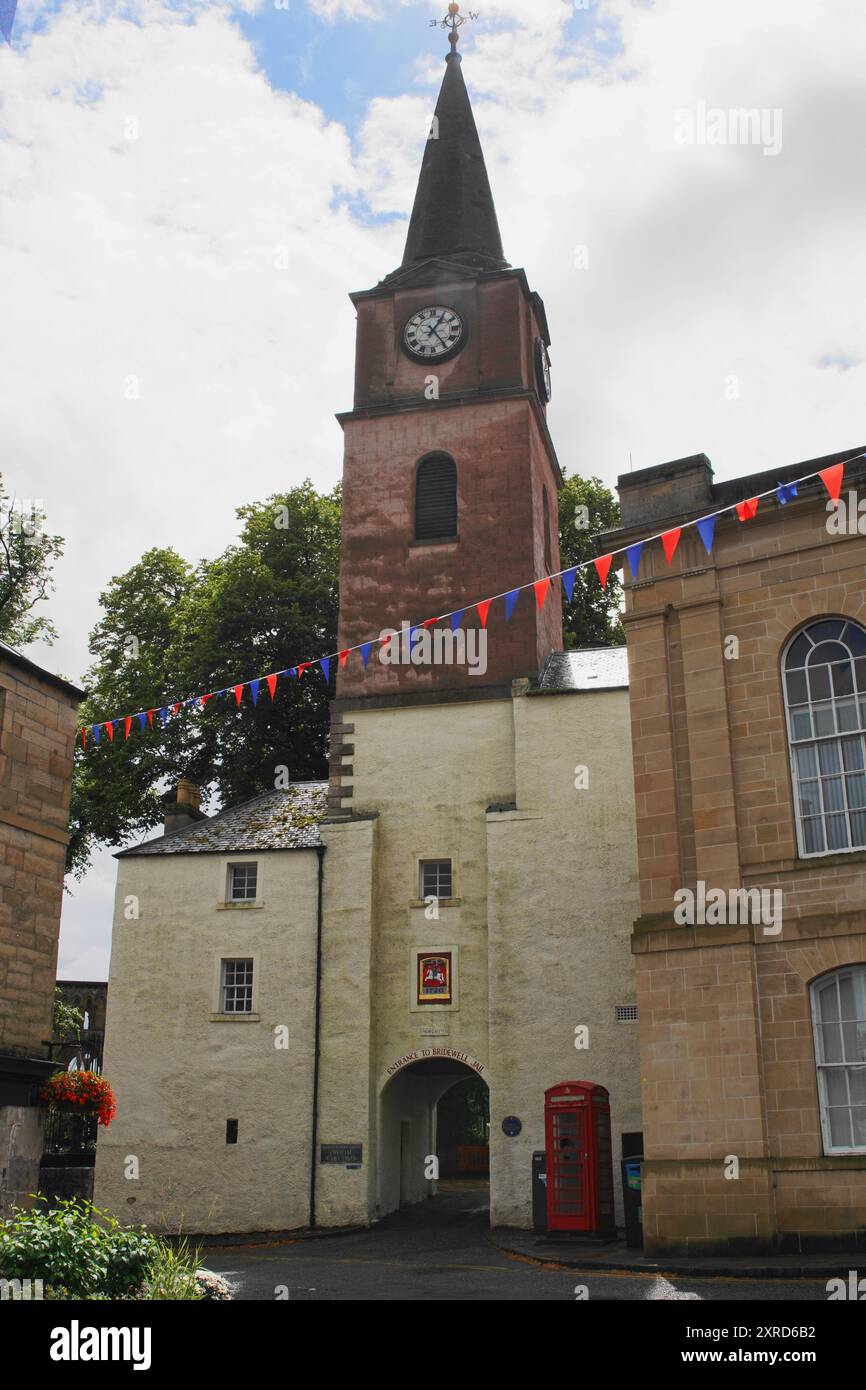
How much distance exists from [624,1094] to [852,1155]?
861 centimetres

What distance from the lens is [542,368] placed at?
111 ft

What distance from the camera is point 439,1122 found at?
42344mm

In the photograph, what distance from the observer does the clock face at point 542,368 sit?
33250 millimetres

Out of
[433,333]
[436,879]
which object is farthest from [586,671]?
[433,333]

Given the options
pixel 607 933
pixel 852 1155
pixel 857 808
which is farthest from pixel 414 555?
pixel 852 1155

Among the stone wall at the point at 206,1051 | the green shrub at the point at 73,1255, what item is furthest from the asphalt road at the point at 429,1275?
the stone wall at the point at 206,1051

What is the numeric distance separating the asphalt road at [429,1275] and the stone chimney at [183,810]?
9.95m

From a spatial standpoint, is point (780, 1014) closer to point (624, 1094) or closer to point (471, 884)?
point (624, 1094)

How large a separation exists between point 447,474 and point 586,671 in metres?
6.13

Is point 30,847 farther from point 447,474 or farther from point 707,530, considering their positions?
point 447,474

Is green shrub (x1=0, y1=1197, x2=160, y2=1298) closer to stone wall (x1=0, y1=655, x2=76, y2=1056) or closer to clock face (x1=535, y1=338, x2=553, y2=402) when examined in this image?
stone wall (x1=0, y1=655, x2=76, y2=1056)

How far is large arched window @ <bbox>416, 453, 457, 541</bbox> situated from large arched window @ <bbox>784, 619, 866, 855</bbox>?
1402 cm

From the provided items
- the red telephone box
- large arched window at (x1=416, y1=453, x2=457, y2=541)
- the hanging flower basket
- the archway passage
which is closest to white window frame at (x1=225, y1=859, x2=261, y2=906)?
the archway passage

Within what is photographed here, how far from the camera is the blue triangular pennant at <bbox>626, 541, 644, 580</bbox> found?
18453mm
